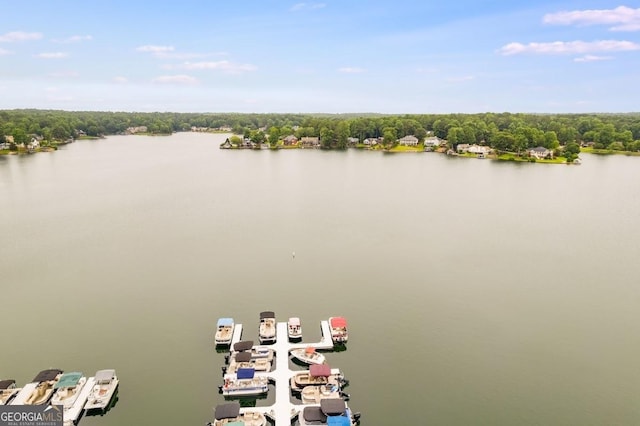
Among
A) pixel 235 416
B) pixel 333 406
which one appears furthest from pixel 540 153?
pixel 235 416

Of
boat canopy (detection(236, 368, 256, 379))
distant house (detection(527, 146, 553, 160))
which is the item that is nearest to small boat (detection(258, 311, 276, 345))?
boat canopy (detection(236, 368, 256, 379))

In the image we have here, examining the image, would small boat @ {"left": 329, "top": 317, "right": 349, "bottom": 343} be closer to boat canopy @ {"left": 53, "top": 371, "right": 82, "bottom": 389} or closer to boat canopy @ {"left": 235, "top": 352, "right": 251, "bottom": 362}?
A: boat canopy @ {"left": 235, "top": 352, "right": 251, "bottom": 362}

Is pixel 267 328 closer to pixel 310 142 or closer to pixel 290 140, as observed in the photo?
pixel 310 142

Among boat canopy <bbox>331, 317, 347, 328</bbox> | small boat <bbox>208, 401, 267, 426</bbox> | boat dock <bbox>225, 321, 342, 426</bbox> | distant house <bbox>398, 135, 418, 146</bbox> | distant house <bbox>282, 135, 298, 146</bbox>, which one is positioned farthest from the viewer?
distant house <bbox>282, 135, 298, 146</bbox>

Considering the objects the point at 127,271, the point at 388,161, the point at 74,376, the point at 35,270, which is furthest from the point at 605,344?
the point at 388,161

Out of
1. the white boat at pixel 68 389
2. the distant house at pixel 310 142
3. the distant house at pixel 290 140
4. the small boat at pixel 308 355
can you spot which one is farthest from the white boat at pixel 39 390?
the distant house at pixel 290 140

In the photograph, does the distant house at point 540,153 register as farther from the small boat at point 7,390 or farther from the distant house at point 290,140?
the small boat at point 7,390
